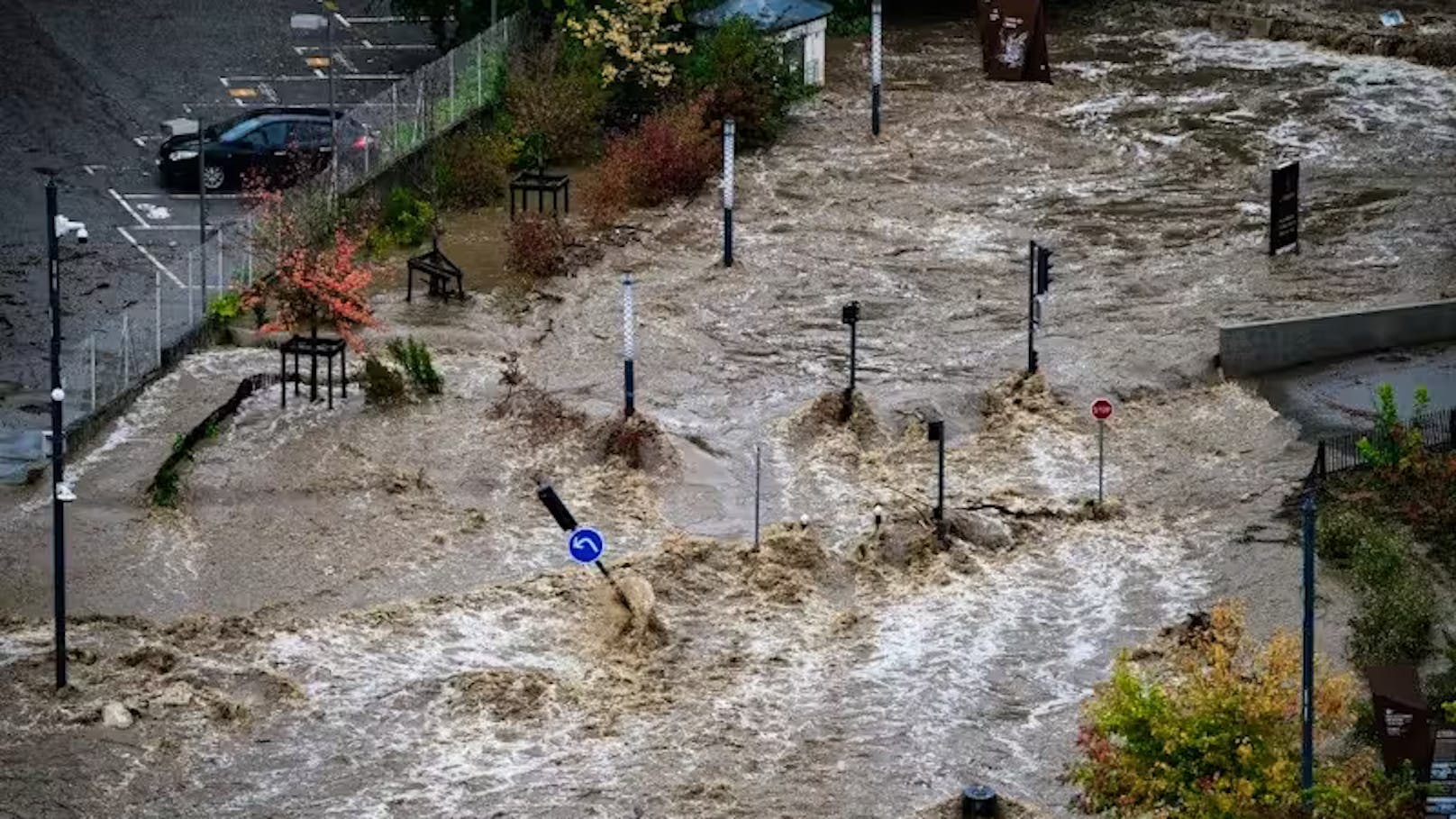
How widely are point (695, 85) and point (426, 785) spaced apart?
25874mm

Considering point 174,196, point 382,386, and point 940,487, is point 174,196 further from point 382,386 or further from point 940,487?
point 940,487

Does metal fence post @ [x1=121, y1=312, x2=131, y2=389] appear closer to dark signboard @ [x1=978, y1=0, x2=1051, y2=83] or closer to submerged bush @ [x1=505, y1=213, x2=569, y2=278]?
submerged bush @ [x1=505, y1=213, x2=569, y2=278]

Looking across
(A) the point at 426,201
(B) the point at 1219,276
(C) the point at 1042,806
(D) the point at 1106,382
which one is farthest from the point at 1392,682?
(A) the point at 426,201

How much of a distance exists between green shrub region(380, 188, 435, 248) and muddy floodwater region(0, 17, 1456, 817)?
1.04 meters

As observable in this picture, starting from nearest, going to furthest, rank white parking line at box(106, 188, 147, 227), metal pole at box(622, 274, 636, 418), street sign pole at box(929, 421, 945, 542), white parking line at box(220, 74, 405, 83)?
street sign pole at box(929, 421, 945, 542), metal pole at box(622, 274, 636, 418), white parking line at box(106, 188, 147, 227), white parking line at box(220, 74, 405, 83)

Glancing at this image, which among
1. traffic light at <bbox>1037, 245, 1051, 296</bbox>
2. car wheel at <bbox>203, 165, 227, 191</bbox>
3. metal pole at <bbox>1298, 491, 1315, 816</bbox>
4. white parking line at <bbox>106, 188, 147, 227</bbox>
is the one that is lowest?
metal pole at <bbox>1298, 491, 1315, 816</bbox>

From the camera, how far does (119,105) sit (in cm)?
5562

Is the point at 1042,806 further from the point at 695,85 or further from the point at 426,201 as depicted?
the point at 695,85

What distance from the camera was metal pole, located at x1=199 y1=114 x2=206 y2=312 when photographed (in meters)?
44.0

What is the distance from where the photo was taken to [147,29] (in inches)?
2387

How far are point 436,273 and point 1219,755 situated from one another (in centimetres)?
2159

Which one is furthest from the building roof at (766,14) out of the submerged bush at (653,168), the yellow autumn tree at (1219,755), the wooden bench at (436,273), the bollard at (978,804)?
the yellow autumn tree at (1219,755)

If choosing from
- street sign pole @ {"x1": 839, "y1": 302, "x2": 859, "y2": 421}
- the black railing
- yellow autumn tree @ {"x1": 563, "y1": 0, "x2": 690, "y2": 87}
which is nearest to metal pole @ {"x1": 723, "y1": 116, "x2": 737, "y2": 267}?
street sign pole @ {"x1": 839, "y1": 302, "x2": 859, "y2": 421}

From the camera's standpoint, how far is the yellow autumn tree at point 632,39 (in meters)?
55.5
